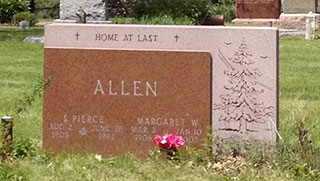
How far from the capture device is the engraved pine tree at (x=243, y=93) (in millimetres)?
6922

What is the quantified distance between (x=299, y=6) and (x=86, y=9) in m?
9.11

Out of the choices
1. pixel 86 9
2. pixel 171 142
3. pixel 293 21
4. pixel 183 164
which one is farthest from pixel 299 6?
pixel 183 164

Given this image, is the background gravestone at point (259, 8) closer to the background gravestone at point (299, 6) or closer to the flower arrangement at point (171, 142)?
the background gravestone at point (299, 6)

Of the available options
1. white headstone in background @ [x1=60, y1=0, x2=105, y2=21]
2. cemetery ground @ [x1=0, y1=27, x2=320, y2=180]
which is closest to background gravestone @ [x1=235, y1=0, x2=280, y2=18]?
white headstone in background @ [x1=60, y1=0, x2=105, y2=21]

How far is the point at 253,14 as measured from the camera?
91.2ft

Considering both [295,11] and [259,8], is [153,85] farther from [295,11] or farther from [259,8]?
[259,8]

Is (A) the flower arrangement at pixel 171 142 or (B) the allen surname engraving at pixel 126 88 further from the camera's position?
(B) the allen surname engraving at pixel 126 88

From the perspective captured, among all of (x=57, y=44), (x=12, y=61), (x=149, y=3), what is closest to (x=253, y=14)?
(x=149, y=3)

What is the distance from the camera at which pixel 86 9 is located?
1747 centimetres

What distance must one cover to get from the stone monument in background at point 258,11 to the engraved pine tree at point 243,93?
20196 mm

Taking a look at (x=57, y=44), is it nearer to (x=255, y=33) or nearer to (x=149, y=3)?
(x=255, y=33)

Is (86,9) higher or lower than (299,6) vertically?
higher

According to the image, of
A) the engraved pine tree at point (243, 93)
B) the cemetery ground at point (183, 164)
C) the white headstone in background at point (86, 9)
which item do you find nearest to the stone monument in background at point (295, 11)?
the white headstone in background at point (86, 9)

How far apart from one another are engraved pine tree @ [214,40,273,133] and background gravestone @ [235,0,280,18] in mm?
20649
